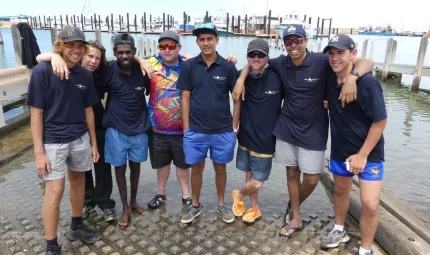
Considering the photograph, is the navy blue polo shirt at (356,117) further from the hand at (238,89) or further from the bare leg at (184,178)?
the bare leg at (184,178)

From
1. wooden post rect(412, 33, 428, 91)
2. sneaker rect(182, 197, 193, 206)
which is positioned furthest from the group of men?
wooden post rect(412, 33, 428, 91)

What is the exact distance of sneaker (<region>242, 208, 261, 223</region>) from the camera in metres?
4.22

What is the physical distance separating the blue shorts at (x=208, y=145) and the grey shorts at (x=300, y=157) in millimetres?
575

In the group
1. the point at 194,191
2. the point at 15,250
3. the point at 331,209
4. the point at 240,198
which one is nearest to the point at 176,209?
the point at 194,191

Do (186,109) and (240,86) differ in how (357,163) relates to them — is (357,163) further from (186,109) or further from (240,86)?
(186,109)

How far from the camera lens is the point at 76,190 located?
3660 millimetres

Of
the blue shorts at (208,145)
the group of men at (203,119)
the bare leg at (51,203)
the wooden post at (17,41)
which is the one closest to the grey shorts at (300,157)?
the group of men at (203,119)

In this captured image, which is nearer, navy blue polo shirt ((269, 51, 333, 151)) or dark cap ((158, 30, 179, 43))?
navy blue polo shirt ((269, 51, 333, 151))

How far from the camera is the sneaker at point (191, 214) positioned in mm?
4207

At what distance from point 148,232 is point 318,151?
7.09 feet

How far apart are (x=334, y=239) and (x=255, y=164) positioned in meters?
1.18

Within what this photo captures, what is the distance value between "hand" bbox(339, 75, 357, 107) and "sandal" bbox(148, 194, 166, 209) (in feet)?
9.17

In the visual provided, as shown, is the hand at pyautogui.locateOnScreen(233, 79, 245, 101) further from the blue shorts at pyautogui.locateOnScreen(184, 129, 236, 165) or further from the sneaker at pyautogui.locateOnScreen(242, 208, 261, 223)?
the sneaker at pyautogui.locateOnScreen(242, 208, 261, 223)

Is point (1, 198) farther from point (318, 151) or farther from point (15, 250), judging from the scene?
point (318, 151)
